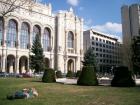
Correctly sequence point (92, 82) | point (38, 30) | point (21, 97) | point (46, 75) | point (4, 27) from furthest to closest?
point (38, 30) → point (4, 27) → point (46, 75) → point (92, 82) → point (21, 97)

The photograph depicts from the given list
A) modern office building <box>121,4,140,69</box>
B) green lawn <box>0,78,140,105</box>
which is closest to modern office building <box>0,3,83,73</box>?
modern office building <box>121,4,140,69</box>

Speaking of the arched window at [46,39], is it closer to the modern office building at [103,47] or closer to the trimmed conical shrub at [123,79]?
the modern office building at [103,47]

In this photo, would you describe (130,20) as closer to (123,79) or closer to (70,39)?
(70,39)

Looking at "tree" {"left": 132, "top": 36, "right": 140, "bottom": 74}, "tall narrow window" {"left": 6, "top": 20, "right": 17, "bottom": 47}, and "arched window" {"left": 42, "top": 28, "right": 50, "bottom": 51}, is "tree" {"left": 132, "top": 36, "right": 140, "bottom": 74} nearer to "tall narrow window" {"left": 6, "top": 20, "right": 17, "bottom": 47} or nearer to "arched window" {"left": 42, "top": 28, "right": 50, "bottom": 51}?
"tall narrow window" {"left": 6, "top": 20, "right": 17, "bottom": 47}

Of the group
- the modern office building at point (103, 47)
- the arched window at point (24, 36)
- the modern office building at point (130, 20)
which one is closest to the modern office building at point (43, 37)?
the arched window at point (24, 36)

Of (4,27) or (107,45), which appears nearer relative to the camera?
(4,27)

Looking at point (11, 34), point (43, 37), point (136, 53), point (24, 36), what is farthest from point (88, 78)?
point (43, 37)

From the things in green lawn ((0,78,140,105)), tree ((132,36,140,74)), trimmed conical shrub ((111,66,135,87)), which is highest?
tree ((132,36,140,74))

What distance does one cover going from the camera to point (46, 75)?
1316 inches

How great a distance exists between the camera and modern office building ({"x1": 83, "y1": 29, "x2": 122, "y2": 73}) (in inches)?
4441

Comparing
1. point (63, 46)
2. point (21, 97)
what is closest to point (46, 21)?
point (63, 46)

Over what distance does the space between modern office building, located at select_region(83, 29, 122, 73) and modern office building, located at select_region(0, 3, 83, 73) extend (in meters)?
20.1

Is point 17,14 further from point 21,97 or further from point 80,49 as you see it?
point 21,97

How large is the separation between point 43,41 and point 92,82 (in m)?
56.8
